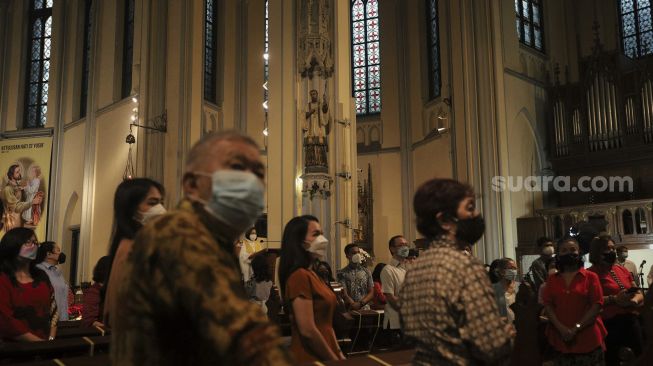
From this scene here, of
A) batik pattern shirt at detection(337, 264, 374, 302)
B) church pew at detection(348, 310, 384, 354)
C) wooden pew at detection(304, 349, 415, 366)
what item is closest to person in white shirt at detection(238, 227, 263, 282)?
batik pattern shirt at detection(337, 264, 374, 302)

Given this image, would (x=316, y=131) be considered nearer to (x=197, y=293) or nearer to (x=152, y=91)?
(x=152, y=91)

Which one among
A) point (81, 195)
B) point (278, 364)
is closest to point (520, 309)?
point (278, 364)

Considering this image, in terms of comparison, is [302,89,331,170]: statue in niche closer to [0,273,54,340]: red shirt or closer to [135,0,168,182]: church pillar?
[135,0,168,182]: church pillar

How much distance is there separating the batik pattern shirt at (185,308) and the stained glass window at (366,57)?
19566mm

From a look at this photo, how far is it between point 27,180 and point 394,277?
57.9ft

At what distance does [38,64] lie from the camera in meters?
23.4

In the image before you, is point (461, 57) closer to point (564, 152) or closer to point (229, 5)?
point (564, 152)

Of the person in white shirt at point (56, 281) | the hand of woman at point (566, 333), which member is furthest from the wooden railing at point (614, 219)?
the person in white shirt at point (56, 281)

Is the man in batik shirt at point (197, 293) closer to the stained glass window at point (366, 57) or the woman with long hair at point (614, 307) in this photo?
the woman with long hair at point (614, 307)

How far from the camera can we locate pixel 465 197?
267cm

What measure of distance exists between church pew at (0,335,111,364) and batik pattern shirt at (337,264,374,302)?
3916 mm

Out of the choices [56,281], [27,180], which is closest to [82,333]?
[56,281]

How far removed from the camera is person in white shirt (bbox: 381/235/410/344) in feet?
22.1

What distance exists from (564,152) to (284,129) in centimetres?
773
